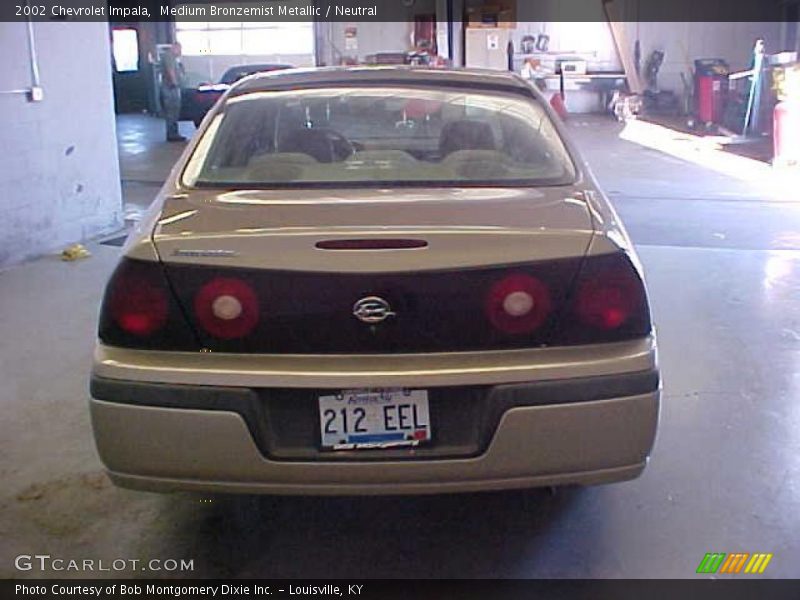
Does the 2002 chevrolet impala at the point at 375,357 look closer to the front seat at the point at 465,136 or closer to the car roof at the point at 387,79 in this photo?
the front seat at the point at 465,136

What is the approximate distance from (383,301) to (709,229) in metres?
5.34

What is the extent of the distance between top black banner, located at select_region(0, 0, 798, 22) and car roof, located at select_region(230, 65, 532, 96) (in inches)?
626

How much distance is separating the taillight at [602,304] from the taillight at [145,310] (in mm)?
880

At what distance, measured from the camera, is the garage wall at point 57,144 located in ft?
18.1

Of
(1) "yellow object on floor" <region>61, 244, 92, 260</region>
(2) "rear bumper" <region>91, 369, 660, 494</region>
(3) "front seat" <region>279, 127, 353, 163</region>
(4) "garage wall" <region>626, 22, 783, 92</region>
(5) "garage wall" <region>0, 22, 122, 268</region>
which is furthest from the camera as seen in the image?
(4) "garage wall" <region>626, 22, 783, 92</region>

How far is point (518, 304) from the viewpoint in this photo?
205 cm

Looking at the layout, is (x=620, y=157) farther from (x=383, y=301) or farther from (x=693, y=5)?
(x=383, y=301)

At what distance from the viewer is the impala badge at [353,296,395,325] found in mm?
2027

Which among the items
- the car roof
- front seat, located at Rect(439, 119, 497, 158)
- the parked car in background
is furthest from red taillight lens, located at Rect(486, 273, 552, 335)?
the parked car in background

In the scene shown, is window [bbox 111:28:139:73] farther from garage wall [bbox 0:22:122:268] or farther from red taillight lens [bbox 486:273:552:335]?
red taillight lens [bbox 486:273:552:335]

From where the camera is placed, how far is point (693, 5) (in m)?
18.2

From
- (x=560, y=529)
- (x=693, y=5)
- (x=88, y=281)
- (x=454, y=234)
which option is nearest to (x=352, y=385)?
(x=454, y=234)

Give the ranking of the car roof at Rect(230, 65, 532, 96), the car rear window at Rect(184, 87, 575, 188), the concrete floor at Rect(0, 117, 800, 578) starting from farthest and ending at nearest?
the car roof at Rect(230, 65, 532, 96) < the car rear window at Rect(184, 87, 575, 188) < the concrete floor at Rect(0, 117, 800, 578)

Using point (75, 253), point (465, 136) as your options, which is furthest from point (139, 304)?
point (75, 253)
